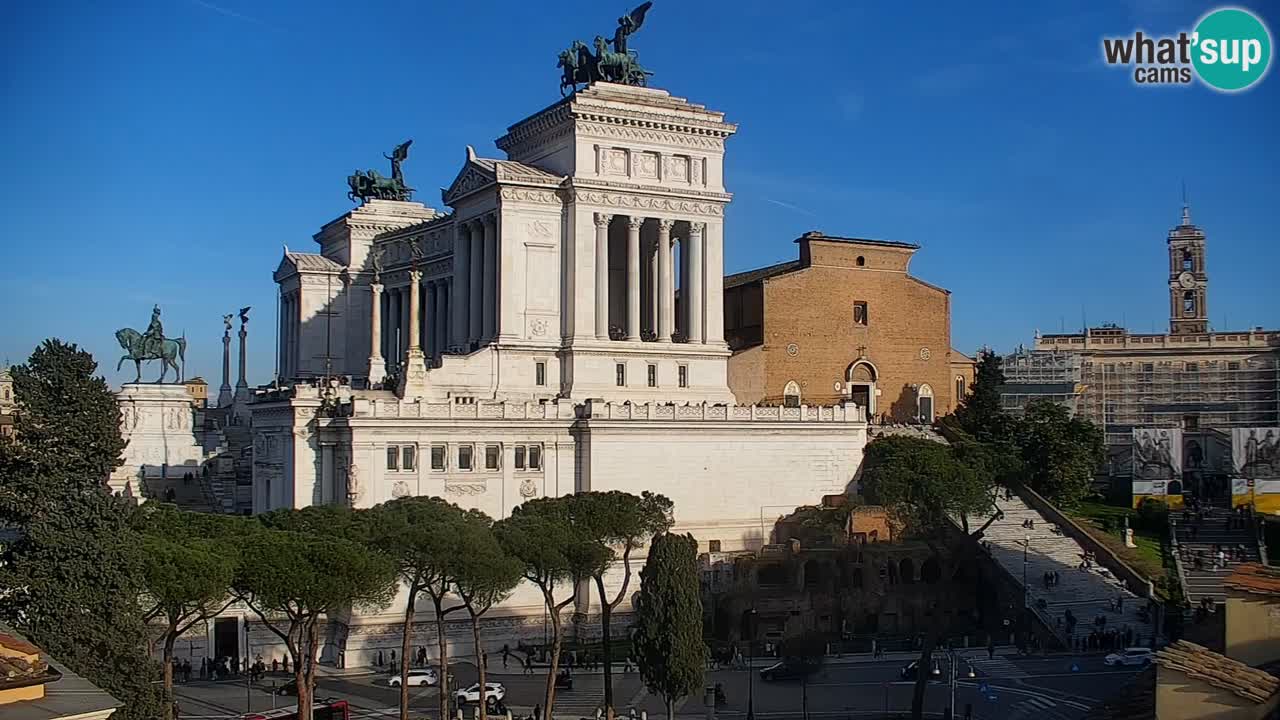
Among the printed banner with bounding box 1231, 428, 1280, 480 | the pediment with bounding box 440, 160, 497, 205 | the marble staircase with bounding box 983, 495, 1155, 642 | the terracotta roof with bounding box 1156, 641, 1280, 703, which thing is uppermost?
the pediment with bounding box 440, 160, 497, 205

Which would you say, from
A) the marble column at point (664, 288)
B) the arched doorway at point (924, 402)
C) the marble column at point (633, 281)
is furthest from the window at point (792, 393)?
the marble column at point (633, 281)

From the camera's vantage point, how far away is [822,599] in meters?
65.1

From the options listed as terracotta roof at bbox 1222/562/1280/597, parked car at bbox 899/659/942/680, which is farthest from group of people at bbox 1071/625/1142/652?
terracotta roof at bbox 1222/562/1280/597

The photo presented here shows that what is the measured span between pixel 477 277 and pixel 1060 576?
33.6 m

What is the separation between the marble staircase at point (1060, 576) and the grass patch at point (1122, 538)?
1.32m

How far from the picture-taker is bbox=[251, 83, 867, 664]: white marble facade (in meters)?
62.8

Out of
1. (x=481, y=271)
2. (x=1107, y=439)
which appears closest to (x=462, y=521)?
(x=481, y=271)

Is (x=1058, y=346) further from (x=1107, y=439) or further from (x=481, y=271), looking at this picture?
(x=481, y=271)

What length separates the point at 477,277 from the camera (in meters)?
74.9

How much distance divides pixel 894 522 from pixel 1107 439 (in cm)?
3716

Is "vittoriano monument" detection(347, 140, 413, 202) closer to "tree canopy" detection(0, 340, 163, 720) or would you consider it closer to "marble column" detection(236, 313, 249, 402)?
"marble column" detection(236, 313, 249, 402)

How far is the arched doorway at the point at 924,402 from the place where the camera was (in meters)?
87.8

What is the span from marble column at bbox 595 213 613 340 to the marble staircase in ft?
73.0

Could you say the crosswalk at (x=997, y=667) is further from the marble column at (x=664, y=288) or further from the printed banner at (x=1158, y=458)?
the marble column at (x=664, y=288)
